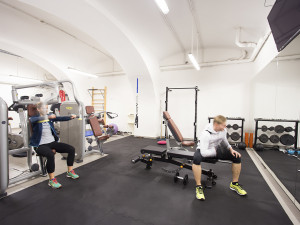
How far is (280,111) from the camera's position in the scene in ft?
13.4

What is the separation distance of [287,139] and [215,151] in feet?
10.7

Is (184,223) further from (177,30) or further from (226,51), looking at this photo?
(226,51)

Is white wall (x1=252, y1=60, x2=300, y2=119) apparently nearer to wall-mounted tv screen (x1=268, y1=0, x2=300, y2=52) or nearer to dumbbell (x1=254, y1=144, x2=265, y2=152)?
dumbbell (x1=254, y1=144, x2=265, y2=152)

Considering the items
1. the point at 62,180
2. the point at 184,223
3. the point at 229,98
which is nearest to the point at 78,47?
the point at 62,180

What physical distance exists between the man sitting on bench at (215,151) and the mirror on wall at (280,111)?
Result: 980 mm

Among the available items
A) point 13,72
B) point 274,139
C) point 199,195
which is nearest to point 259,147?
point 274,139

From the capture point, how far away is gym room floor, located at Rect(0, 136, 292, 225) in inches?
65.1

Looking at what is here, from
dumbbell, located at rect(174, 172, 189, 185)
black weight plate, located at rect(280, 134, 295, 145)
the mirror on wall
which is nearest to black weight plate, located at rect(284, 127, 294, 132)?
the mirror on wall

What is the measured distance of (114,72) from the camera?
6.91m

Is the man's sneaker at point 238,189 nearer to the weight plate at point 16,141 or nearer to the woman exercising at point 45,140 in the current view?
the woman exercising at point 45,140

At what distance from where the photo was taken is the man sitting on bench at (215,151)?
2113 millimetres

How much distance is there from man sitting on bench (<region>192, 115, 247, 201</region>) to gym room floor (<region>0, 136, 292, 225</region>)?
0.71 feet

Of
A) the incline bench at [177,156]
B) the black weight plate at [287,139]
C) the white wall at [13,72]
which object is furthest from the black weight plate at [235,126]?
the white wall at [13,72]

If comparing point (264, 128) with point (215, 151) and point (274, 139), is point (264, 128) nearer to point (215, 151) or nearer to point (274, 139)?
point (274, 139)
